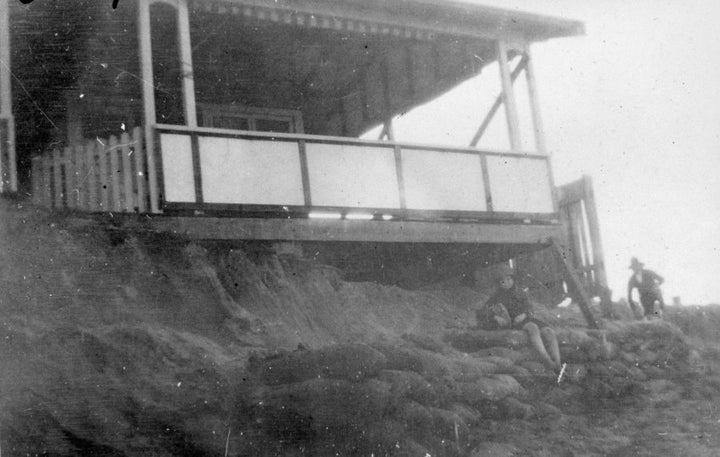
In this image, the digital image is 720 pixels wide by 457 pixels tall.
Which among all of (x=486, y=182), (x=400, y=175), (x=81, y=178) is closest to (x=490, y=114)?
(x=486, y=182)

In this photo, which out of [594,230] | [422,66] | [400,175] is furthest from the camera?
[594,230]

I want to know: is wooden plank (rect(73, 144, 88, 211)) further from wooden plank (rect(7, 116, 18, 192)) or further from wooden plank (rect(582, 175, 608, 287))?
wooden plank (rect(582, 175, 608, 287))

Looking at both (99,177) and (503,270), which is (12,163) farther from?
(503,270)

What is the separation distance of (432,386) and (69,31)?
24.0 ft

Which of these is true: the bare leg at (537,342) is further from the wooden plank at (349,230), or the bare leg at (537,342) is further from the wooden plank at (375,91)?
the wooden plank at (375,91)

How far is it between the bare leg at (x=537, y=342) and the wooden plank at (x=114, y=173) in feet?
17.0

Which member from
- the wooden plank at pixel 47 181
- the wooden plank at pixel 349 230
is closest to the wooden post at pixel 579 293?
the wooden plank at pixel 349 230

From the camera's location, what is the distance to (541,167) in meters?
12.8

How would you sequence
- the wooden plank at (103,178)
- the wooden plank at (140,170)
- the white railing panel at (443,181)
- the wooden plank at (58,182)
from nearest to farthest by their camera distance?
the wooden plank at (140,170)
the wooden plank at (103,178)
the wooden plank at (58,182)
the white railing panel at (443,181)

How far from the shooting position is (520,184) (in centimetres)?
1257

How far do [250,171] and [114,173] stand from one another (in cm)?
159

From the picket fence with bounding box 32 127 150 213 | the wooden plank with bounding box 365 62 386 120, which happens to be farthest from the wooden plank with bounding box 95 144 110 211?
the wooden plank with bounding box 365 62 386 120

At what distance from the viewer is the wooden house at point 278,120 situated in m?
9.91

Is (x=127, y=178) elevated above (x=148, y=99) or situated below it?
below
